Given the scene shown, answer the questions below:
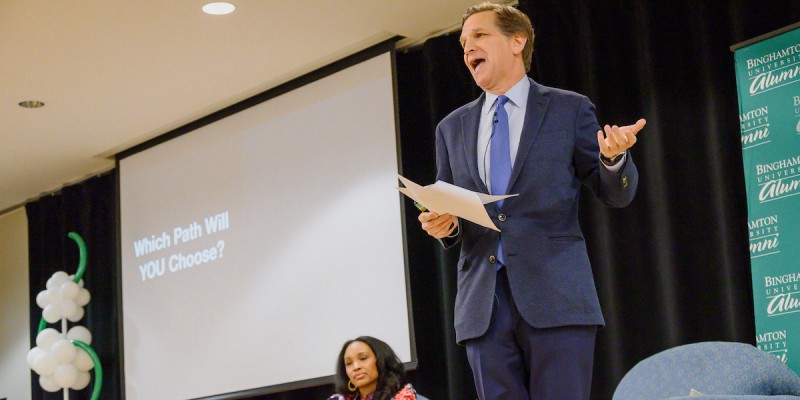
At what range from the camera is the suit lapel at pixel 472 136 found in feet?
6.07

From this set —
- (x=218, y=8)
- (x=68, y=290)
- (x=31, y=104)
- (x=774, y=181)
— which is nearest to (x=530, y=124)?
(x=774, y=181)

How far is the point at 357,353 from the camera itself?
4.50 m

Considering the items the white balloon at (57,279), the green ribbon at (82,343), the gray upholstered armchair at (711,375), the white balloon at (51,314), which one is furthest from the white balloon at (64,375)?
the gray upholstered armchair at (711,375)

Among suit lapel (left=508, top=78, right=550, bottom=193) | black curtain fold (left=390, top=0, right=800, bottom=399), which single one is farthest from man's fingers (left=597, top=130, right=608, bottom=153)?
black curtain fold (left=390, top=0, right=800, bottom=399)

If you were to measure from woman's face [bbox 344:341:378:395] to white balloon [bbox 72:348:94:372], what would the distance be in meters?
3.14

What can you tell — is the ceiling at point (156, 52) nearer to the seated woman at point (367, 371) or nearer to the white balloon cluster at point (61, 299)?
the white balloon cluster at point (61, 299)

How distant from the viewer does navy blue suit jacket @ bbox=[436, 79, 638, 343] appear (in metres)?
1.68

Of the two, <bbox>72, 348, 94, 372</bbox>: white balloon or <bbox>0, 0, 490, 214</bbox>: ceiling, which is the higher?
<bbox>0, 0, 490, 214</bbox>: ceiling

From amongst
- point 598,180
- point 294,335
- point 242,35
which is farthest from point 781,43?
point 294,335

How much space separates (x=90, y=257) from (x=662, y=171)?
4.87m

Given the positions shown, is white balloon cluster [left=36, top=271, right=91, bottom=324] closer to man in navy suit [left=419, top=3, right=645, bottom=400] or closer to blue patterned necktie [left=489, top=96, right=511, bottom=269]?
man in navy suit [left=419, top=3, right=645, bottom=400]

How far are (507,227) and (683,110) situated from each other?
2.64 metres

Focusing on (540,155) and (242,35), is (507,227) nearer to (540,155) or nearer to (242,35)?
(540,155)

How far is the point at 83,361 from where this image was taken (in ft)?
22.6
